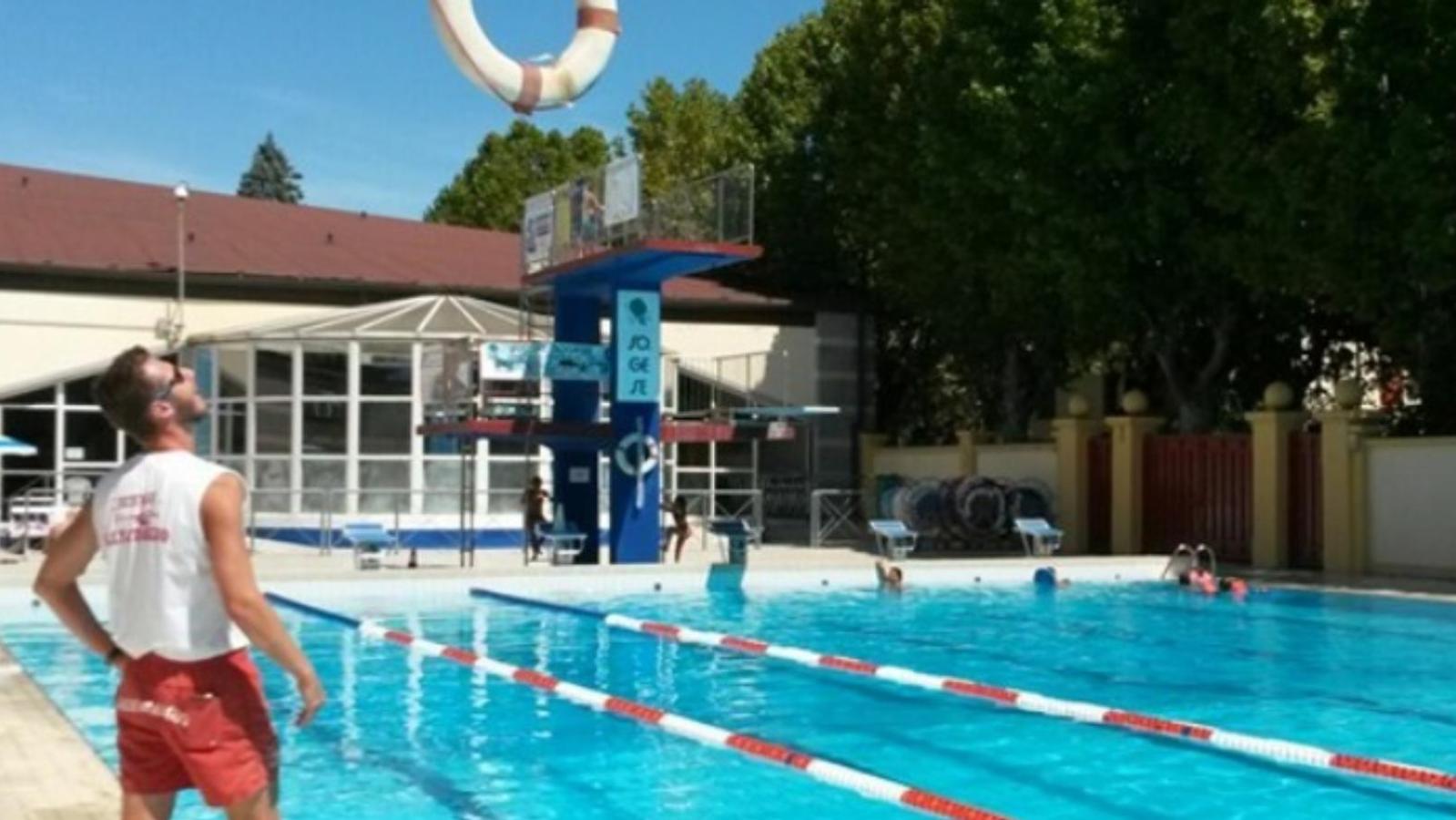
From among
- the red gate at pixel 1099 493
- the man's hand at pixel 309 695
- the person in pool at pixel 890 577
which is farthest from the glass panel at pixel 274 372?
the man's hand at pixel 309 695

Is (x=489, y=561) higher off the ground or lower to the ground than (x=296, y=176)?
lower

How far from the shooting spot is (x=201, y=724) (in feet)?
13.9

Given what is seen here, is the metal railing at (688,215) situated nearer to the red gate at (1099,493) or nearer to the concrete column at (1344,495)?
the concrete column at (1344,495)

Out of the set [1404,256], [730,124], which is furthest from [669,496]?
[730,124]

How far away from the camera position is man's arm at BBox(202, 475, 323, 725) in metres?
4.18

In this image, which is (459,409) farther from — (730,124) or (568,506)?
(730,124)

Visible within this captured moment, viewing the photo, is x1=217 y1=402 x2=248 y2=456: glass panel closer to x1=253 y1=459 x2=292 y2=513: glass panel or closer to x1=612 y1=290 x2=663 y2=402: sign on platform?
x1=253 y1=459 x2=292 y2=513: glass panel

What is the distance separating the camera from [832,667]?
14.1 m

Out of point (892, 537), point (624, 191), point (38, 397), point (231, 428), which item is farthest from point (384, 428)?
point (892, 537)

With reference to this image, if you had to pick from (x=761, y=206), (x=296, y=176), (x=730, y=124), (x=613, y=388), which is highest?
(x=296, y=176)

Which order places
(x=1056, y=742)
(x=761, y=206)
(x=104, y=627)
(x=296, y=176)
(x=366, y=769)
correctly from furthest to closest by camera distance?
1. (x=296, y=176)
2. (x=761, y=206)
3. (x=1056, y=742)
4. (x=366, y=769)
5. (x=104, y=627)

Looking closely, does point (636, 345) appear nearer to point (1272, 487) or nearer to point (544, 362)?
point (544, 362)

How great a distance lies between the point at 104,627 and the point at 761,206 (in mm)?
36463

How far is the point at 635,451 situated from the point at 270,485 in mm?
8764
